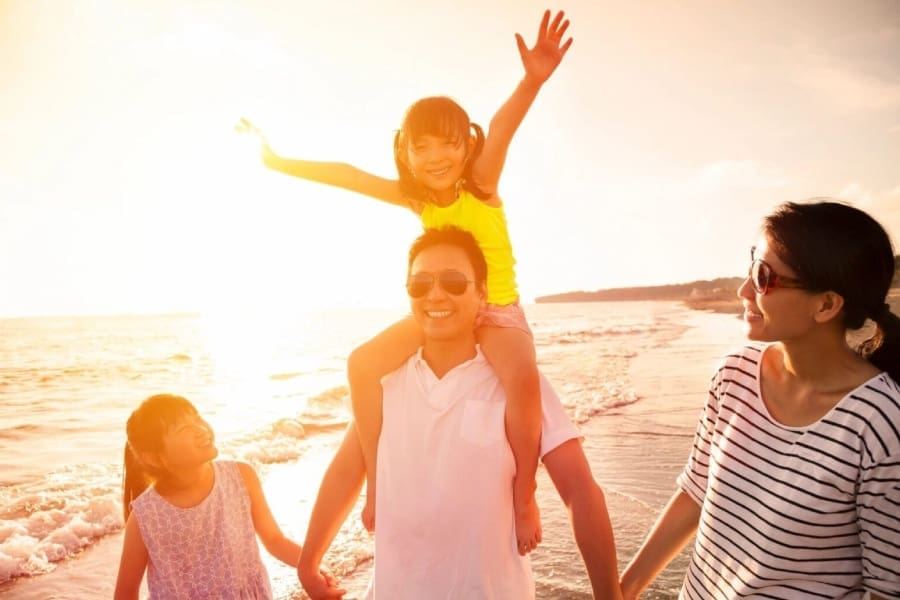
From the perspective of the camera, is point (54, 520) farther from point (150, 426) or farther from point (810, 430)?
point (810, 430)

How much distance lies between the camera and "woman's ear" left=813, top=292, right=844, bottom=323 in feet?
6.91

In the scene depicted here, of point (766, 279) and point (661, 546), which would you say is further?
point (661, 546)

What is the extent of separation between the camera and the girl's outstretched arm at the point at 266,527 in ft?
10.4

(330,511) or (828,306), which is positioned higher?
(828,306)

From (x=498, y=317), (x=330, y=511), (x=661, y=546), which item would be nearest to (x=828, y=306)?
(x=661, y=546)

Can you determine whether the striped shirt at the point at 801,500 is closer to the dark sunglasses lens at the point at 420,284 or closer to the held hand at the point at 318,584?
the dark sunglasses lens at the point at 420,284

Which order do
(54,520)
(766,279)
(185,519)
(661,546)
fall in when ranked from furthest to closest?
(54,520), (185,519), (661,546), (766,279)

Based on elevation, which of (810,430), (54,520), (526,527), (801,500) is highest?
(810,430)

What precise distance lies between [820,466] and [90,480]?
8.57 m

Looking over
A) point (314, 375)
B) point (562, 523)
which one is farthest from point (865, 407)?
point (314, 375)

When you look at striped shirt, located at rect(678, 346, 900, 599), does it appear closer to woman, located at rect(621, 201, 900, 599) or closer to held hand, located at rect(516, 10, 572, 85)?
woman, located at rect(621, 201, 900, 599)

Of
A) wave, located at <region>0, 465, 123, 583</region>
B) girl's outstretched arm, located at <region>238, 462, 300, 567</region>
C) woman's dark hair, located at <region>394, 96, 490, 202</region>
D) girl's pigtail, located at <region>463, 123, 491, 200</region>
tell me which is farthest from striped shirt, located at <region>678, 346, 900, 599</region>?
wave, located at <region>0, 465, 123, 583</region>

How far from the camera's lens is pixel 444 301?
8.84 feet

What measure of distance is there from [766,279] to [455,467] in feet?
4.83
